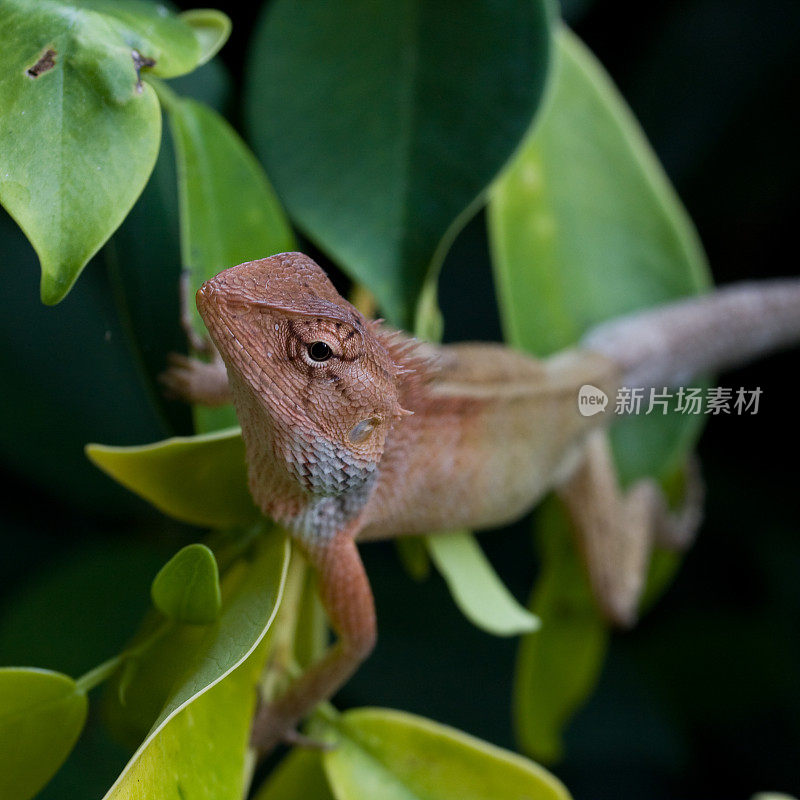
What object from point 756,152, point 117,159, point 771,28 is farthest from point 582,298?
point 117,159

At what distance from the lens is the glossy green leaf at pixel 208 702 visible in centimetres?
75

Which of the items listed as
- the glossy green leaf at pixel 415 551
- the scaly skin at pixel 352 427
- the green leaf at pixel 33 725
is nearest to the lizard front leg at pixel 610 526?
the scaly skin at pixel 352 427

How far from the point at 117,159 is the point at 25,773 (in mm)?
581

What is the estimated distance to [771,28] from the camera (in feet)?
6.25

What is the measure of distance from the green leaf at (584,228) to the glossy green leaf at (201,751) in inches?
34.9

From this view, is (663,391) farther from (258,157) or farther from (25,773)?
(25,773)

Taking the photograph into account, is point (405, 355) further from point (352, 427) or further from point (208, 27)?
point (208, 27)

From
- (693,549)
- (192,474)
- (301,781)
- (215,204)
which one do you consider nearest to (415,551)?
(301,781)

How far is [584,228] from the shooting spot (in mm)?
1662

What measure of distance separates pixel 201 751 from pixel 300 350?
15.8 inches

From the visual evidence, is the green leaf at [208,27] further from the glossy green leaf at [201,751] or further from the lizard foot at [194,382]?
the glossy green leaf at [201,751]

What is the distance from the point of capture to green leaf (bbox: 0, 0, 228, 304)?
2.43 feet

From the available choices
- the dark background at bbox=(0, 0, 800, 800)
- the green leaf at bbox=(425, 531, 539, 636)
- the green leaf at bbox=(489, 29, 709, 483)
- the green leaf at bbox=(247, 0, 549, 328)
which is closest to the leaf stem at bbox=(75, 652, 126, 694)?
the green leaf at bbox=(425, 531, 539, 636)

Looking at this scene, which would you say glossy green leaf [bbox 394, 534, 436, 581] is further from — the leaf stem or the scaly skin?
the leaf stem
